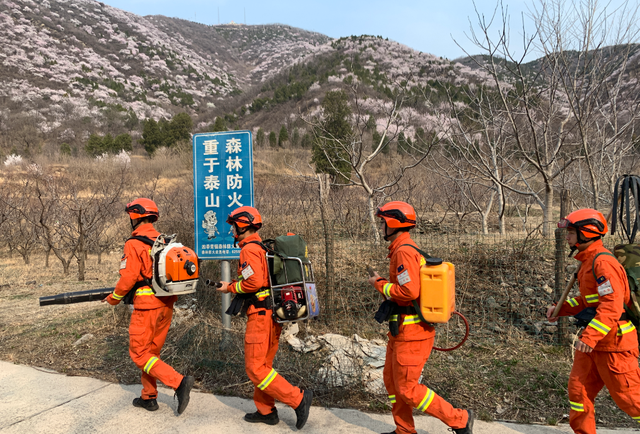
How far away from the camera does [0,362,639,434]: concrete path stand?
337 cm

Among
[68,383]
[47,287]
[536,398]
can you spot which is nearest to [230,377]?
[68,383]

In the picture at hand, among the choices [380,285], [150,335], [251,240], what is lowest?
[150,335]

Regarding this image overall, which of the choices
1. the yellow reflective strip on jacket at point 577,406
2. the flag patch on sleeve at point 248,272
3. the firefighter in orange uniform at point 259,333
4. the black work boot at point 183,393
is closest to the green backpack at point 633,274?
the yellow reflective strip on jacket at point 577,406

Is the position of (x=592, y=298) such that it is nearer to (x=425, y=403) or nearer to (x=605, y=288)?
(x=605, y=288)

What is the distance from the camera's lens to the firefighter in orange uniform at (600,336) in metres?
2.60

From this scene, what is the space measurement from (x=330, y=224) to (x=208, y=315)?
8.70 ft

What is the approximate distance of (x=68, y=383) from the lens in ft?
14.4

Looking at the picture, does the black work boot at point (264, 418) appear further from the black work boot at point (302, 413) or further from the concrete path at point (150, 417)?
the black work boot at point (302, 413)

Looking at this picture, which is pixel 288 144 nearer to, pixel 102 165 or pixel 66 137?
pixel 102 165

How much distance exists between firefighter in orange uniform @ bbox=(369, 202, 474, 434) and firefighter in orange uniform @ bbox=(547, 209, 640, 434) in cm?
77

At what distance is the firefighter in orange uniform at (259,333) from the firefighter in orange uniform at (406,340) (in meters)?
0.83

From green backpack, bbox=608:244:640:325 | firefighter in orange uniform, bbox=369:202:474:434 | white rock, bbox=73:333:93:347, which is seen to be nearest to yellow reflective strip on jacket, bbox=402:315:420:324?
firefighter in orange uniform, bbox=369:202:474:434

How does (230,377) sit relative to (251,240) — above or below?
below

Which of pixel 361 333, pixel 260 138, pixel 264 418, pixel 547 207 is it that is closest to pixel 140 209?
pixel 264 418
